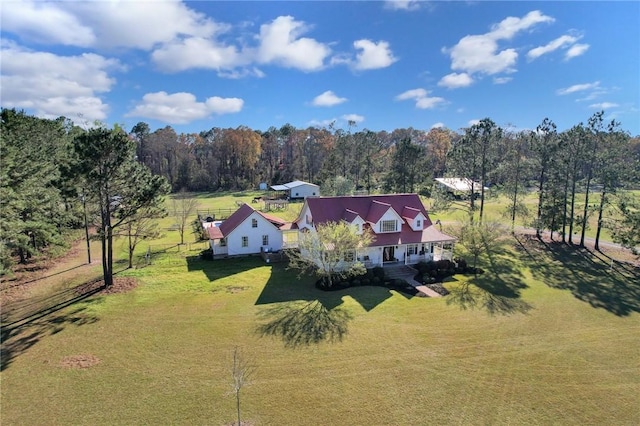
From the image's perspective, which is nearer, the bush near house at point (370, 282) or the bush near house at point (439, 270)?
the bush near house at point (370, 282)

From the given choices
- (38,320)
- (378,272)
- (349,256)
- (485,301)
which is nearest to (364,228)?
(349,256)

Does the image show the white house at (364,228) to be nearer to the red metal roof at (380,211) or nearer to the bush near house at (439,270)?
the red metal roof at (380,211)

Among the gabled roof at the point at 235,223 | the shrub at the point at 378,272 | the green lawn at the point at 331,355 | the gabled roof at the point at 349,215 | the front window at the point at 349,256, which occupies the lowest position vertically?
the green lawn at the point at 331,355

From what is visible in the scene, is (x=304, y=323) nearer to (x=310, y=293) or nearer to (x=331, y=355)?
(x=331, y=355)

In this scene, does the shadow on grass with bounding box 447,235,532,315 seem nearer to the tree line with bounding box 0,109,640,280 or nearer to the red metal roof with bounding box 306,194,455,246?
the red metal roof with bounding box 306,194,455,246

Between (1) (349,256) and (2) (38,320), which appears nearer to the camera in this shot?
(2) (38,320)

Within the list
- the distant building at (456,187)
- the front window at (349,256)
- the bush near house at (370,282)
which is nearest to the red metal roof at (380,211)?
the front window at (349,256)

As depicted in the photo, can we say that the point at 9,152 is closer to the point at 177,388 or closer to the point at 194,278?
the point at 194,278
